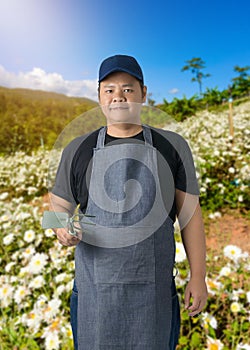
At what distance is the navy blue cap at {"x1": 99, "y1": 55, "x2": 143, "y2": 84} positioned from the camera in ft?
2.31

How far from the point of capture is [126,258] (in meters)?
0.69

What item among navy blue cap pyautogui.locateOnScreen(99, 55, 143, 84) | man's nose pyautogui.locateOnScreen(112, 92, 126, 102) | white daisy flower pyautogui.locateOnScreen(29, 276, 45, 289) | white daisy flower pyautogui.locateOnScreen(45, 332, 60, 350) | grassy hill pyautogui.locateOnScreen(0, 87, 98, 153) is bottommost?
white daisy flower pyautogui.locateOnScreen(45, 332, 60, 350)

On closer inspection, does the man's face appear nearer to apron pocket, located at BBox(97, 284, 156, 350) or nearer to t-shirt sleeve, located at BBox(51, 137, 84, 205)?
t-shirt sleeve, located at BBox(51, 137, 84, 205)

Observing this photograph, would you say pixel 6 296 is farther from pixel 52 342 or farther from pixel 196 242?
pixel 196 242

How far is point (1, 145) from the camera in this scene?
5789 mm

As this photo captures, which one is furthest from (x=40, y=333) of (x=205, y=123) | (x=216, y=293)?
(x=205, y=123)

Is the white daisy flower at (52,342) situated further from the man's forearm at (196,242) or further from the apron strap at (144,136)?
the apron strap at (144,136)

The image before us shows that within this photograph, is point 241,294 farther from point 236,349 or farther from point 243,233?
point 243,233

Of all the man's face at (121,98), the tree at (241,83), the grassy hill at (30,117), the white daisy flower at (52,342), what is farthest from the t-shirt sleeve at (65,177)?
the tree at (241,83)

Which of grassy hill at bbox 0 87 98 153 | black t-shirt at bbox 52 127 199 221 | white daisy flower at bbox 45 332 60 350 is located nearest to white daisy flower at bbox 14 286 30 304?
white daisy flower at bbox 45 332 60 350

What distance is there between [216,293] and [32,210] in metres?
1.30

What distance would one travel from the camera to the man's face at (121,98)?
0.68m

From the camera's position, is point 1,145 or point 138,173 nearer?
point 138,173

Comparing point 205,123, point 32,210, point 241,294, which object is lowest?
point 241,294
